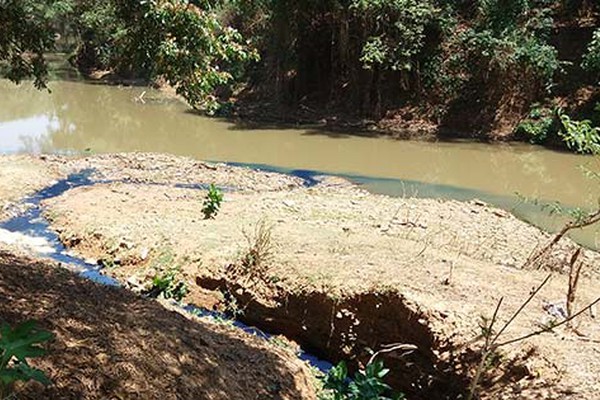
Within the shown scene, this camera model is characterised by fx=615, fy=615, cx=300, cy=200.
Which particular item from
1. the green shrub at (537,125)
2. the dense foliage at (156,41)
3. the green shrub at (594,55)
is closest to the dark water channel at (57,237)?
the dense foliage at (156,41)

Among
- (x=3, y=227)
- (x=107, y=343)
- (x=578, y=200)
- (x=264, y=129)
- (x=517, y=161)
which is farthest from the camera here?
(x=264, y=129)

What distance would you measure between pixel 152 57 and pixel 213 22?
2.06 ft

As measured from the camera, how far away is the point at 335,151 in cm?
1758

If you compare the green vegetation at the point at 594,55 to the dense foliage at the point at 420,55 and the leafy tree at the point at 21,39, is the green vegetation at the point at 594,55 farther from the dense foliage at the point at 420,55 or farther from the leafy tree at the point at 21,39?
the leafy tree at the point at 21,39

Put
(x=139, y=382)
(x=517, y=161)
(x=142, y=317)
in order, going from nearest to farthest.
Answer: (x=139, y=382)
(x=142, y=317)
(x=517, y=161)

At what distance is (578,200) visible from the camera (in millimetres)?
13289

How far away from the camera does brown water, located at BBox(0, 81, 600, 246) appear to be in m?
14.1

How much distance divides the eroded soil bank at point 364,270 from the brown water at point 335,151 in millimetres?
2686

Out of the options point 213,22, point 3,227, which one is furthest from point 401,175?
point 213,22

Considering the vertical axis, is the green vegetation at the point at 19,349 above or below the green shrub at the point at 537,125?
above

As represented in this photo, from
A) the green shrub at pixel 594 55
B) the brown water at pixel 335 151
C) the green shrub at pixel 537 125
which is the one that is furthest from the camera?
the green shrub at pixel 537 125

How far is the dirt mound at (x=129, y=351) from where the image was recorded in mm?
3494

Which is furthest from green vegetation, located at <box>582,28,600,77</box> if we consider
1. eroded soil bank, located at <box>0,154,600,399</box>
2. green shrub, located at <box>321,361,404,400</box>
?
green shrub, located at <box>321,361,404,400</box>

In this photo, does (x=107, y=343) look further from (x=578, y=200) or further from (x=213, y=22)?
(x=578, y=200)
